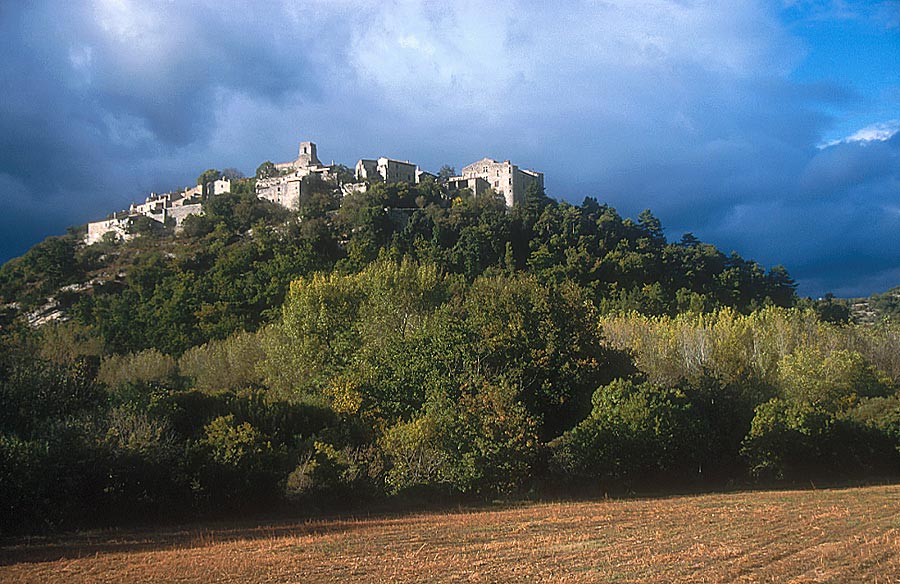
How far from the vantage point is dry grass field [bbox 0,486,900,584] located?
46.5ft

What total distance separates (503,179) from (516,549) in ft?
330

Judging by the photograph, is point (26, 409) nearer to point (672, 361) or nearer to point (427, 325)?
point (427, 325)

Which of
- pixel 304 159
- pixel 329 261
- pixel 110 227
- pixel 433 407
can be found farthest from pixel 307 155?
pixel 433 407

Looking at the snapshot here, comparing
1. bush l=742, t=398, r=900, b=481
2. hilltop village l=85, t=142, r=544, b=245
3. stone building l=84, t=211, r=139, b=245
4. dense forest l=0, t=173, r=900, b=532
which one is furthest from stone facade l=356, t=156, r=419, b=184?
bush l=742, t=398, r=900, b=481

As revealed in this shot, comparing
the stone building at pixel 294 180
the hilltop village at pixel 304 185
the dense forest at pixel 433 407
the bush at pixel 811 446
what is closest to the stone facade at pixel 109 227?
the hilltop village at pixel 304 185

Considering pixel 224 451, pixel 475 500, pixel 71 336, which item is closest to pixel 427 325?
pixel 475 500

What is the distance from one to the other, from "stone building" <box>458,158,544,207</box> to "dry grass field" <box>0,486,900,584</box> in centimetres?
9056

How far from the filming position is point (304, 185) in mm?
109875

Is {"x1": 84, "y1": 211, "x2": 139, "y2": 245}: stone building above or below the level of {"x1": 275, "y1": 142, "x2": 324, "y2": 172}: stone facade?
below

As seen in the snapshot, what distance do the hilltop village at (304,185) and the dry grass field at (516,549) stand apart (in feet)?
283

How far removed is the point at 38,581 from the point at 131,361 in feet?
140

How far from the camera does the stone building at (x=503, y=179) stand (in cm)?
11294

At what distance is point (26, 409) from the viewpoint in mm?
26656

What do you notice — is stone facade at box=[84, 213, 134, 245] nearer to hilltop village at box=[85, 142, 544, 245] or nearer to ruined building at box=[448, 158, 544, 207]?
hilltop village at box=[85, 142, 544, 245]
